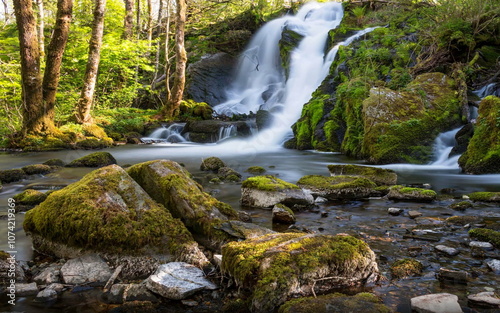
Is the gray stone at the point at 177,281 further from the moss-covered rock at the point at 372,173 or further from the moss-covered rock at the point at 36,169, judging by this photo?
the moss-covered rock at the point at 36,169

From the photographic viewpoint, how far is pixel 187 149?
14.4 m

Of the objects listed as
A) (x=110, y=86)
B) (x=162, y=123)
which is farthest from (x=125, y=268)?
(x=110, y=86)

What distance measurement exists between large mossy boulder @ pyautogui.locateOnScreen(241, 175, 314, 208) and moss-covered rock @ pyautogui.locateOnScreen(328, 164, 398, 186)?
2.18 meters

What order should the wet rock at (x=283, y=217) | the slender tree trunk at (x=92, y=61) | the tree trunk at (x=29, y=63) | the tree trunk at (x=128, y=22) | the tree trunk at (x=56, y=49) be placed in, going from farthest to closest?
the tree trunk at (x=128, y=22) < the slender tree trunk at (x=92, y=61) < the tree trunk at (x=56, y=49) < the tree trunk at (x=29, y=63) < the wet rock at (x=283, y=217)

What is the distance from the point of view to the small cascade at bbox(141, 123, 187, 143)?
56.4ft

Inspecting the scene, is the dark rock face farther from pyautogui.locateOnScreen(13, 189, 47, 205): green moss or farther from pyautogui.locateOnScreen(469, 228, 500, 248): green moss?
pyautogui.locateOnScreen(469, 228, 500, 248): green moss

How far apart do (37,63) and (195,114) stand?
9144mm

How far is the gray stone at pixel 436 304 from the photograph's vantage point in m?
2.42

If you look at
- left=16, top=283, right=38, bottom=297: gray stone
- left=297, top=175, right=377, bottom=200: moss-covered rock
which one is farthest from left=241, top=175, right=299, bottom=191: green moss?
left=16, top=283, right=38, bottom=297: gray stone

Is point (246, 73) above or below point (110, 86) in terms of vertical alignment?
above

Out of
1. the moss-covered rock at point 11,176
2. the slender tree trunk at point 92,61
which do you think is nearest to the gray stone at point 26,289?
the moss-covered rock at point 11,176

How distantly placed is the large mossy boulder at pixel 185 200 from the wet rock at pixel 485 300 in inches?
81.3

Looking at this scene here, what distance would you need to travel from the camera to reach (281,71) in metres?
24.2

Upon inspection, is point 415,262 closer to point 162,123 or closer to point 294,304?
point 294,304
